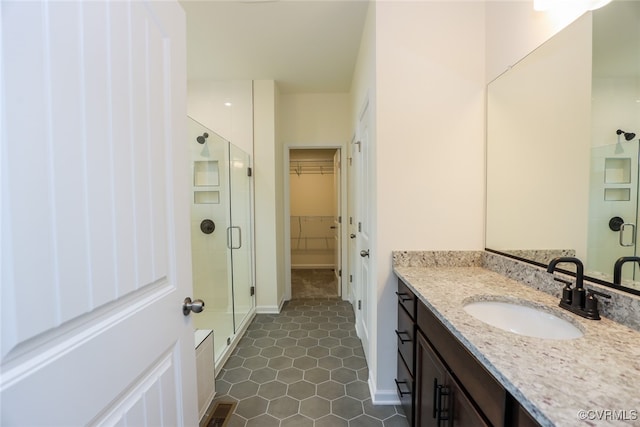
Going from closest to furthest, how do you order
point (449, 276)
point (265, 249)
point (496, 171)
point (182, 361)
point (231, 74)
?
point (182, 361) → point (449, 276) → point (496, 171) → point (231, 74) → point (265, 249)

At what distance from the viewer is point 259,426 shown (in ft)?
5.02

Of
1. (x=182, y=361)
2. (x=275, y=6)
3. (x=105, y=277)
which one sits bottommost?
(x=182, y=361)

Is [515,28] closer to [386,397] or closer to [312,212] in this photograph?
[386,397]

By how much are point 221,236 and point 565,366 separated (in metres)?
2.57

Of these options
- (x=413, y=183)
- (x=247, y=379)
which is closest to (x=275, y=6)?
(x=413, y=183)

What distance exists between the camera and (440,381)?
41.0 inches

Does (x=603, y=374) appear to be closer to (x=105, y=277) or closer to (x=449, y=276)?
(x=449, y=276)

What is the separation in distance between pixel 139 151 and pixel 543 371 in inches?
47.0

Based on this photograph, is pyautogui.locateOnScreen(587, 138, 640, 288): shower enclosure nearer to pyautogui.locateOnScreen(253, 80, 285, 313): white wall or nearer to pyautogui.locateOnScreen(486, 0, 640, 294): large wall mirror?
pyautogui.locateOnScreen(486, 0, 640, 294): large wall mirror

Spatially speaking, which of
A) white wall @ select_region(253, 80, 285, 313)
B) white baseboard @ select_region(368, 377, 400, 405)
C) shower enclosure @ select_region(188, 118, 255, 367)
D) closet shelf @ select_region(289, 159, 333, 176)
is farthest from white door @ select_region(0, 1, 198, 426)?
closet shelf @ select_region(289, 159, 333, 176)

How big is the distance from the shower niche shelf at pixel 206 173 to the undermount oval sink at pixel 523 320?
2.25 meters

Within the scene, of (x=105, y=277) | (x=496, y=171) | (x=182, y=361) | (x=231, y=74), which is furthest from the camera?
(x=231, y=74)

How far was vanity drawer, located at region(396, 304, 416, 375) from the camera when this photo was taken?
1.37m

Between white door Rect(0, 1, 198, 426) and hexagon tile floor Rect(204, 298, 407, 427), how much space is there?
978mm
